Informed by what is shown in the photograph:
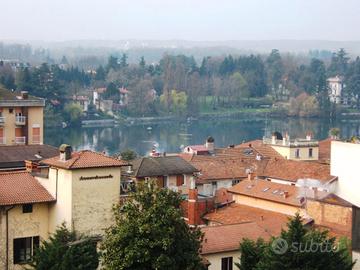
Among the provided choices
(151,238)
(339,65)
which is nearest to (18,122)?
(151,238)

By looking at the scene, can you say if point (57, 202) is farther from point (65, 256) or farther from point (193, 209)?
point (193, 209)

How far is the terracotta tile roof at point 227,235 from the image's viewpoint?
18.1m

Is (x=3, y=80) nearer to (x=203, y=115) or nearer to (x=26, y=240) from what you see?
(x=203, y=115)

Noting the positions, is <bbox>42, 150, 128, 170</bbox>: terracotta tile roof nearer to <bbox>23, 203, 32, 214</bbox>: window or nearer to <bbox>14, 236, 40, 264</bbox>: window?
<bbox>23, 203, 32, 214</bbox>: window

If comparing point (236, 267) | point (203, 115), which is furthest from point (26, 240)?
point (203, 115)

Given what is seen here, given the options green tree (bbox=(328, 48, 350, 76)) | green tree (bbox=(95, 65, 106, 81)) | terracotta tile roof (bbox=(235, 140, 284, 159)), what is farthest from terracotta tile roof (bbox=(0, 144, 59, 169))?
green tree (bbox=(328, 48, 350, 76))

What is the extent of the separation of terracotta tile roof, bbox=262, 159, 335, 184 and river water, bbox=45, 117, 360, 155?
32273mm

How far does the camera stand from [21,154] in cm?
2452

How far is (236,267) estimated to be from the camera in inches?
711

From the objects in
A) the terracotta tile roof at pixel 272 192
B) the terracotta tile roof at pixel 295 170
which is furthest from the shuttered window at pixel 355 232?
the terracotta tile roof at pixel 295 170

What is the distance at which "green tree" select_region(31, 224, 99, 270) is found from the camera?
49.5 ft

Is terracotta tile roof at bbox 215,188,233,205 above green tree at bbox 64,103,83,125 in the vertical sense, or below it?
above

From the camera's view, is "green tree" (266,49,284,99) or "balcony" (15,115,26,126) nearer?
"balcony" (15,115,26,126)

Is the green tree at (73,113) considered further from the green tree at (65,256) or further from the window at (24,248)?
the green tree at (65,256)
